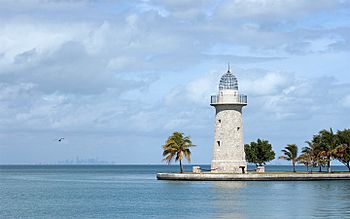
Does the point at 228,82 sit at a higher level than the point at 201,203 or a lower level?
higher

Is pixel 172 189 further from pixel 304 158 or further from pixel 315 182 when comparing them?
pixel 304 158

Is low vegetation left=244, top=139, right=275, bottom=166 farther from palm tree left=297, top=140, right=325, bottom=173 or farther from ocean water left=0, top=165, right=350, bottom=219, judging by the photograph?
ocean water left=0, top=165, right=350, bottom=219

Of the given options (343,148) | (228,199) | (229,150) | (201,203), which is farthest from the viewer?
(343,148)

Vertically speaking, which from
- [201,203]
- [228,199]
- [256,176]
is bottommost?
[201,203]

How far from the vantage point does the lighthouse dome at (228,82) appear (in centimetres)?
8569

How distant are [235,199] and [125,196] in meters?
12.5

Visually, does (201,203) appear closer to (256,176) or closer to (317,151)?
(256,176)

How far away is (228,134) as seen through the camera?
82.6 meters

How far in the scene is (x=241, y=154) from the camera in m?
83.4

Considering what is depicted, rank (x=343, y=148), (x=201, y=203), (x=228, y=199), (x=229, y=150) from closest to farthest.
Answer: (x=201, y=203)
(x=228, y=199)
(x=229, y=150)
(x=343, y=148)

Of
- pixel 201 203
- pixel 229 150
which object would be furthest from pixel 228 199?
pixel 229 150

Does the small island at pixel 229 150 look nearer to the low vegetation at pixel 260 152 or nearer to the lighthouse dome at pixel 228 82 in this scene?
the lighthouse dome at pixel 228 82

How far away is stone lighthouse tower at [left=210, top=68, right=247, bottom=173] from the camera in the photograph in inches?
3253

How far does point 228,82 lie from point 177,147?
39.0ft
